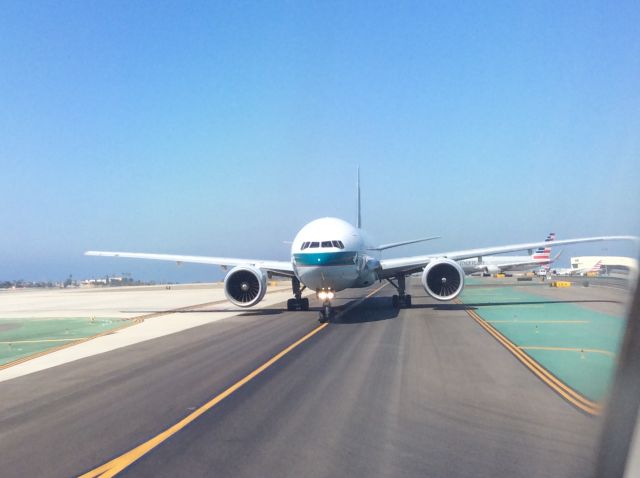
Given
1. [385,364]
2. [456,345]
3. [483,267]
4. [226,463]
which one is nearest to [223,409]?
[226,463]

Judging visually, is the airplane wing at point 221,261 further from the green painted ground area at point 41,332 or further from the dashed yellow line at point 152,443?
the dashed yellow line at point 152,443

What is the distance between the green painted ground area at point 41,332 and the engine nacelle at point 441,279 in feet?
49.1

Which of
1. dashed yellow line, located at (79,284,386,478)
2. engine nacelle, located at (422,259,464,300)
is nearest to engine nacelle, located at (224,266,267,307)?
engine nacelle, located at (422,259,464,300)

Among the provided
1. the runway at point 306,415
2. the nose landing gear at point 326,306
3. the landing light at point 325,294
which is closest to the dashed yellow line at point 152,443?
the runway at point 306,415

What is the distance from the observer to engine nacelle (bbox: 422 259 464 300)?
27.2 meters

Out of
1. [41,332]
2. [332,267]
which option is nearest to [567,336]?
[332,267]

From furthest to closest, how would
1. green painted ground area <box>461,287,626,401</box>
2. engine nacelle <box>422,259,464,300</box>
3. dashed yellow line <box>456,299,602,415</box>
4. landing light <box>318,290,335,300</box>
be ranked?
engine nacelle <box>422,259,464,300</box> → landing light <box>318,290,335,300</box> → dashed yellow line <box>456,299,602,415</box> → green painted ground area <box>461,287,626,401</box>

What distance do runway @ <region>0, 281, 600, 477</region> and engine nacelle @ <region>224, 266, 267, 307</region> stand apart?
11.4 m

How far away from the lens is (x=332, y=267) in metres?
24.0

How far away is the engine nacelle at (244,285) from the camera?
92.8ft

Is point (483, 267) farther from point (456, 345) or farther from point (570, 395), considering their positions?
point (570, 395)

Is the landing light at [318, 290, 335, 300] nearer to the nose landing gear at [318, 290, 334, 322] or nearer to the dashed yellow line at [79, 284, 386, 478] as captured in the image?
the nose landing gear at [318, 290, 334, 322]

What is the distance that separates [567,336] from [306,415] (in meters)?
11.3

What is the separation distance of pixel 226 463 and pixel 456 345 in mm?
10830
